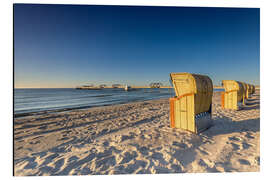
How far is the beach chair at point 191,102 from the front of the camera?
4.07 m

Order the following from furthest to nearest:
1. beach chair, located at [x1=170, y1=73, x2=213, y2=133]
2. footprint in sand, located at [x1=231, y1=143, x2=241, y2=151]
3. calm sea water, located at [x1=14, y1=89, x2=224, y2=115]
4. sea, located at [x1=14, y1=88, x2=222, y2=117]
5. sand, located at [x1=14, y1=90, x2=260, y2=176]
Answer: calm sea water, located at [x1=14, y1=89, x2=224, y2=115] → sea, located at [x1=14, y1=88, x2=222, y2=117] → beach chair, located at [x1=170, y1=73, x2=213, y2=133] → footprint in sand, located at [x1=231, y1=143, x2=241, y2=151] → sand, located at [x1=14, y1=90, x2=260, y2=176]

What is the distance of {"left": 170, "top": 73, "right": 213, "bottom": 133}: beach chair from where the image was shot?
4.07 metres

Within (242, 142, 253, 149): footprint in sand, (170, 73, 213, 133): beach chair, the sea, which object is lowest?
the sea

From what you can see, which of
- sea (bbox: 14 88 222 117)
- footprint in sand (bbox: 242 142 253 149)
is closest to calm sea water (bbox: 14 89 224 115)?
sea (bbox: 14 88 222 117)

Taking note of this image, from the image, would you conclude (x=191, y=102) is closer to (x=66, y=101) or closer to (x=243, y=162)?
(x=243, y=162)

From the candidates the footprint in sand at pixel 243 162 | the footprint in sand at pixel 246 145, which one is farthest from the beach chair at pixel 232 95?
Result: the footprint in sand at pixel 243 162

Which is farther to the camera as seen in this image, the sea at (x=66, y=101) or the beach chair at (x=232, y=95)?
the sea at (x=66, y=101)

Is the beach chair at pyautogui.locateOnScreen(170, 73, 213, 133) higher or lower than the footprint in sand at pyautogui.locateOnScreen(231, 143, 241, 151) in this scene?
higher

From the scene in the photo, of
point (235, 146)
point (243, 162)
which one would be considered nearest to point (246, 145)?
point (235, 146)

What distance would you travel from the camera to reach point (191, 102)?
4.09 m

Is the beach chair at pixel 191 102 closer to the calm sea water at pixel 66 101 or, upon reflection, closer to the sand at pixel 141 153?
the sand at pixel 141 153

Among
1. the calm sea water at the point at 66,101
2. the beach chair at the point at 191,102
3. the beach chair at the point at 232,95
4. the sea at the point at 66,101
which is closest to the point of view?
the beach chair at the point at 191,102

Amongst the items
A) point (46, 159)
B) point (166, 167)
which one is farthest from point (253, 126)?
point (46, 159)

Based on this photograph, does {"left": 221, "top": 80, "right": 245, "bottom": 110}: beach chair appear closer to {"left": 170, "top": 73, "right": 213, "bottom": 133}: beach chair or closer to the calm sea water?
{"left": 170, "top": 73, "right": 213, "bottom": 133}: beach chair
